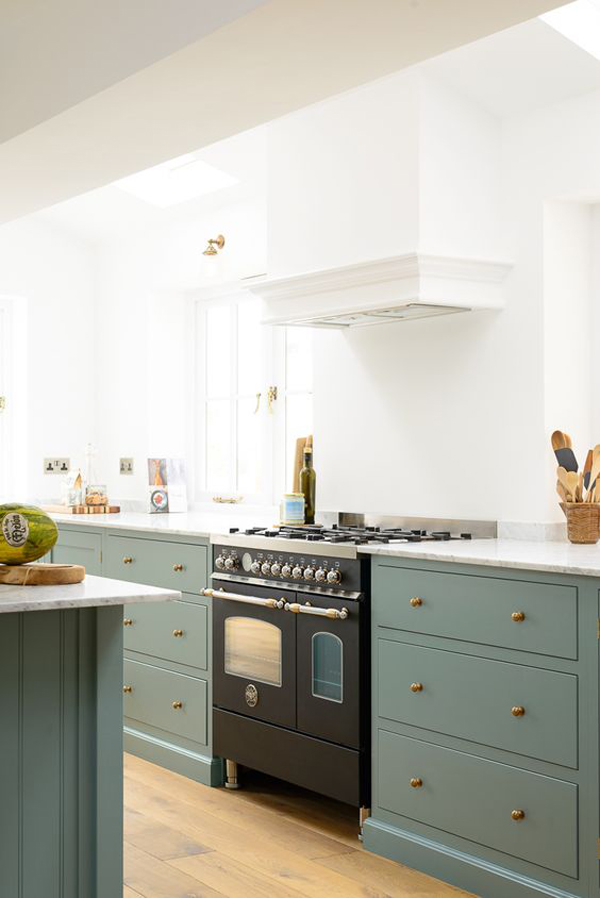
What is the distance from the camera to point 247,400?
5352mm

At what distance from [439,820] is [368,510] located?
1309 millimetres

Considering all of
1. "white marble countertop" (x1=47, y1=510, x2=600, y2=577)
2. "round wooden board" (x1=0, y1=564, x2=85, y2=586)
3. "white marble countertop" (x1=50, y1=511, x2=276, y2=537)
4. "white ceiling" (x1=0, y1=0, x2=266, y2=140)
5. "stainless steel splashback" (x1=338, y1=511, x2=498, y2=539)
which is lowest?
"round wooden board" (x1=0, y1=564, x2=85, y2=586)

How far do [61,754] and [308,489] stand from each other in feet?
6.41

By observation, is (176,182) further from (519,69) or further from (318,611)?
(318,611)

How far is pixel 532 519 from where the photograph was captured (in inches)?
142

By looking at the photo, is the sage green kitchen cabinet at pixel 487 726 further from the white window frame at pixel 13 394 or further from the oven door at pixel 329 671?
the white window frame at pixel 13 394

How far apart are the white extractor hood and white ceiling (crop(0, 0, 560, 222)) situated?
2.42ft

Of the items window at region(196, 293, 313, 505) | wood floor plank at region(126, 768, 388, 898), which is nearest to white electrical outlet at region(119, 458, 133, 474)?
window at region(196, 293, 313, 505)

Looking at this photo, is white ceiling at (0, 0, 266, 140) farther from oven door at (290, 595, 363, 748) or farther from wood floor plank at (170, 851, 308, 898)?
wood floor plank at (170, 851, 308, 898)

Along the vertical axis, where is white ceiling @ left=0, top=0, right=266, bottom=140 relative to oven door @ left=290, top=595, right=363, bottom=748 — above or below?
above

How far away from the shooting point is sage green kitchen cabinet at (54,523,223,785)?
13.7ft

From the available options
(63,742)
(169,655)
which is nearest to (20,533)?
(63,742)

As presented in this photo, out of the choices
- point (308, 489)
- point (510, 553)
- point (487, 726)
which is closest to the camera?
point (487, 726)

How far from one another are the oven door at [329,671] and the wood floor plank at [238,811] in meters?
0.32
